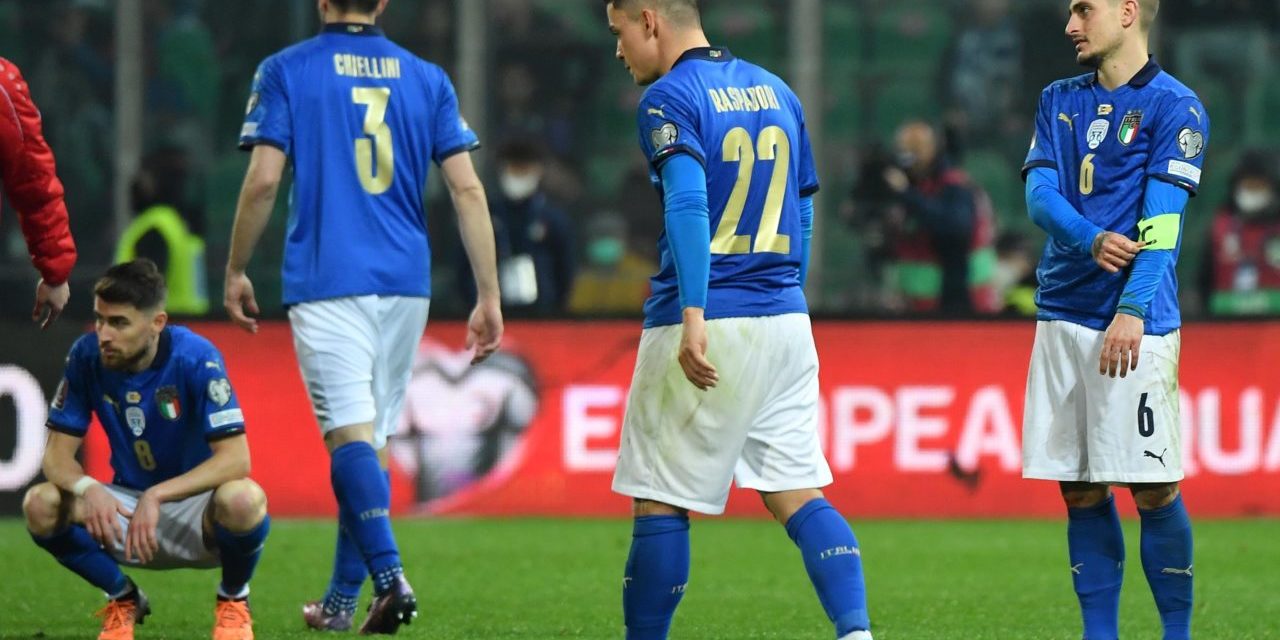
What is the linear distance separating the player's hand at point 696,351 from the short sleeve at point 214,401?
63.9 inches

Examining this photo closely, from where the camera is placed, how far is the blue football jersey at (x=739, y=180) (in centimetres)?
508

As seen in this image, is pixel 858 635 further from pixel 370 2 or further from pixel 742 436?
pixel 370 2

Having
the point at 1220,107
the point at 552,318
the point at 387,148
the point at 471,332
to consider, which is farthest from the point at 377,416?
the point at 1220,107

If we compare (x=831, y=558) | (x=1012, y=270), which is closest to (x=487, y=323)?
(x=831, y=558)

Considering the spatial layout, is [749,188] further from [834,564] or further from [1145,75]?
[1145,75]

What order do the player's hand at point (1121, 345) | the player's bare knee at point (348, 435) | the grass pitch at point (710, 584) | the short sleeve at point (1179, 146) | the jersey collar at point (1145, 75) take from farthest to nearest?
1. the grass pitch at point (710, 584)
2. the player's bare knee at point (348, 435)
3. the jersey collar at point (1145, 75)
4. the short sleeve at point (1179, 146)
5. the player's hand at point (1121, 345)

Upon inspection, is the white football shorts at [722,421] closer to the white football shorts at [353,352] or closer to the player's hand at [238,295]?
the white football shorts at [353,352]

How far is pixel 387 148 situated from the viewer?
6383 millimetres

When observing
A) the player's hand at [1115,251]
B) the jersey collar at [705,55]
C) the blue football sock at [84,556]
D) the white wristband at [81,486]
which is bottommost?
the blue football sock at [84,556]

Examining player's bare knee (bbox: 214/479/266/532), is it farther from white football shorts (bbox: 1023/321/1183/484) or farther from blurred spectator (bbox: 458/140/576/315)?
blurred spectator (bbox: 458/140/576/315)

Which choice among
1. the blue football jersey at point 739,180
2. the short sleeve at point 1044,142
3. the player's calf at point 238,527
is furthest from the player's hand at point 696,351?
the player's calf at point 238,527

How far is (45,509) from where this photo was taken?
5902mm

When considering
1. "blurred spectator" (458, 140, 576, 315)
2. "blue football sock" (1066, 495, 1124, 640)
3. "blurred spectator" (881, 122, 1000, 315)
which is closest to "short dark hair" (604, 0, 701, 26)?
"blue football sock" (1066, 495, 1124, 640)

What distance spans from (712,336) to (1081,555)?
1370 mm
